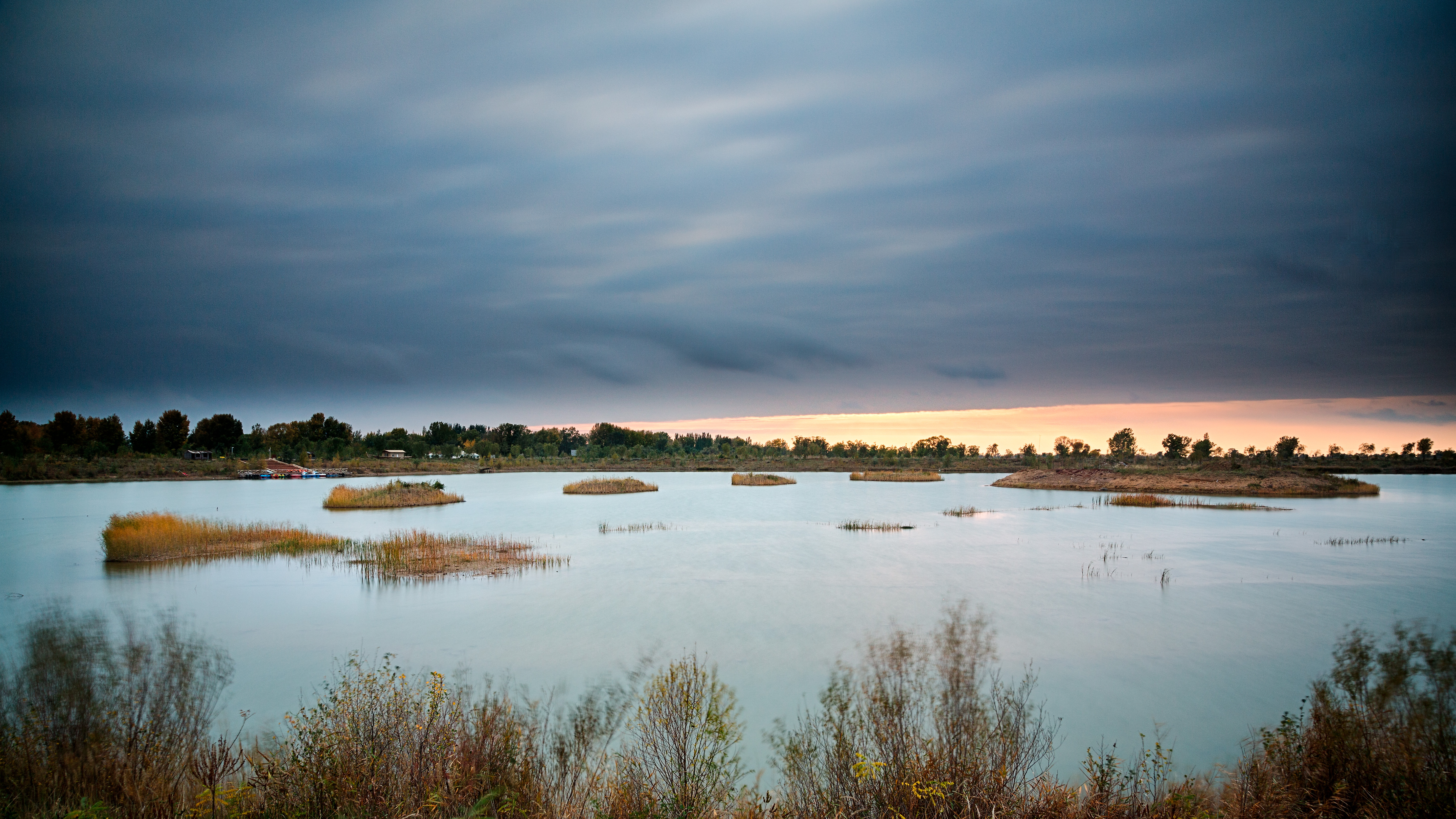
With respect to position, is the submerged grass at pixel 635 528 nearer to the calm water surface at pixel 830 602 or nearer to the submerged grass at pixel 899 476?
the calm water surface at pixel 830 602

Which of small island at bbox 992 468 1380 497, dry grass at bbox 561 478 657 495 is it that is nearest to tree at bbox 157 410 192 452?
dry grass at bbox 561 478 657 495

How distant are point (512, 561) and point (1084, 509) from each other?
1623 inches

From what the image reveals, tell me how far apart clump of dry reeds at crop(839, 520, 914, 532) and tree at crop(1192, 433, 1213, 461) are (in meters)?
96.5

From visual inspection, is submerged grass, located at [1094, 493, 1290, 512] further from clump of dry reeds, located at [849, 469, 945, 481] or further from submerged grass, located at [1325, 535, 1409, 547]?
clump of dry reeds, located at [849, 469, 945, 481]

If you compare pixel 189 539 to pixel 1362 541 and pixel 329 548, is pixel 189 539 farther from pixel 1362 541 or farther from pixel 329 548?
pixel 1362 541

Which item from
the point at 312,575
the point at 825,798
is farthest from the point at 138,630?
the point at 825,798

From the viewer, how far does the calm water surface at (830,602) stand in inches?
542

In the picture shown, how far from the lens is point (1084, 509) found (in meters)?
51.0

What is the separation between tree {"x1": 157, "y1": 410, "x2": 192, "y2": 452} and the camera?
132 meters

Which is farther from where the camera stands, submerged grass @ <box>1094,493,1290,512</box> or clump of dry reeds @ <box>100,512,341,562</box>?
submerged grass @ <box>1094,493,1290,512</box>

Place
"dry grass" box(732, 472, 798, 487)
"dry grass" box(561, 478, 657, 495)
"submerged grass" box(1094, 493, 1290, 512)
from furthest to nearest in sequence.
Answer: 1. "dry grass" box(732, 472, 798, 487)
2. "dry grass" box(561, 478, 657, 495)
3. "submerged grass" box(1094, 493, 1290, 512)

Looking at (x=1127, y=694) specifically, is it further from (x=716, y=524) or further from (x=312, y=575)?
(x=716, y=524)

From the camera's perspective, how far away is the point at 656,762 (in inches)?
297

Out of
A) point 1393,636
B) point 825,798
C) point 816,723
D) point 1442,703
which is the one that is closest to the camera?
point 825,798
